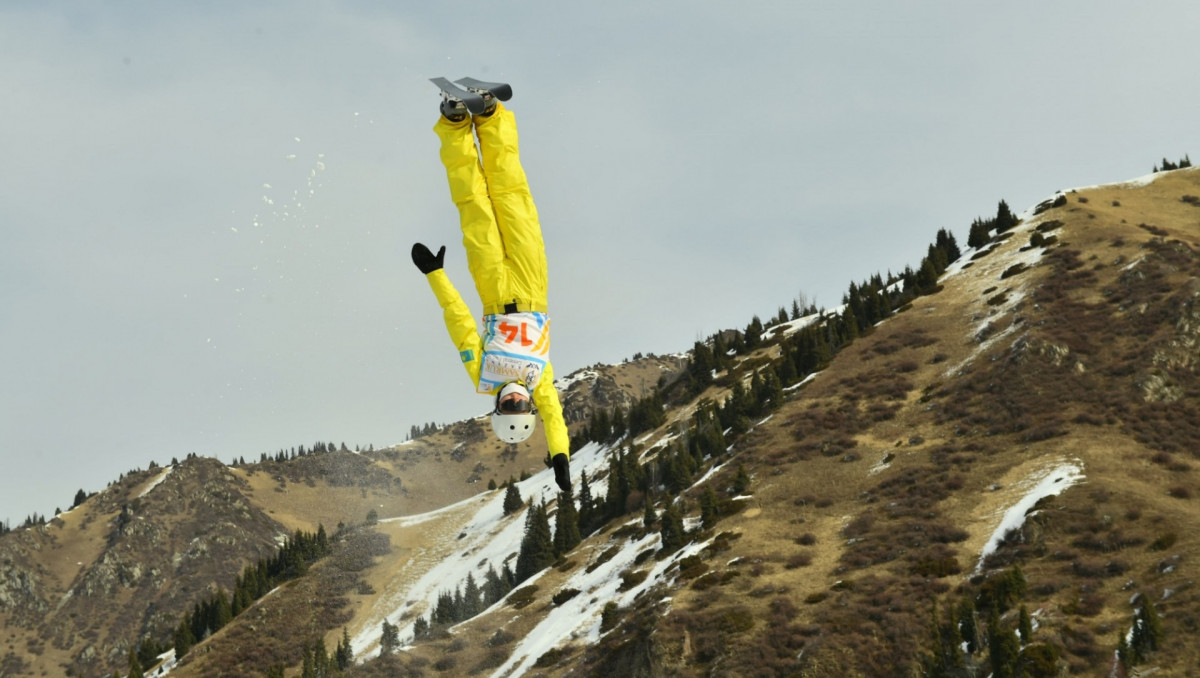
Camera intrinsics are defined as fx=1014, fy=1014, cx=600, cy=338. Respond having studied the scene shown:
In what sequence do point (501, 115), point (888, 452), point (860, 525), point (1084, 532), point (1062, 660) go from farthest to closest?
1. point (888, 452)
2. point (860, 525)
3. point (1084, 532)
4. point (1062, 660)
5. point (501, 115)

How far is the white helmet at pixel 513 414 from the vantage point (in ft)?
47.4

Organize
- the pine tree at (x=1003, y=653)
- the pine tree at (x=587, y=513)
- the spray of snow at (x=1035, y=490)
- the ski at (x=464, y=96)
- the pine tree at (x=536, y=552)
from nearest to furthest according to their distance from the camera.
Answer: the ski at (x=464, y=96) < the pine tree at (x=1003, y=653) < the spray of snow at (x=1035, y=490) < the pine tree at (x=536, y=552) < the pine tree at (x=587, y=513)

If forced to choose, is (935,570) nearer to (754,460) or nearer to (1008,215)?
(754,460)

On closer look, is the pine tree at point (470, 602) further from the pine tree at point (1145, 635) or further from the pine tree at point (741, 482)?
the pine tree at point (1145, 635)

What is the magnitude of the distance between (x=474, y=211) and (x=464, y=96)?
5.66 feet

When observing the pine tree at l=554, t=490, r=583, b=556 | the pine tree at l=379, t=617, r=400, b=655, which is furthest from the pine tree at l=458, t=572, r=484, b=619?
the pine tree at l=554, t=490, r=583, b=556

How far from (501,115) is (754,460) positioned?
286 ft

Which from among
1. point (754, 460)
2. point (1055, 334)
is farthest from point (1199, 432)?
point (754, 460)

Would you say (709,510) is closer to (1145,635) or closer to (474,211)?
(1145,635)

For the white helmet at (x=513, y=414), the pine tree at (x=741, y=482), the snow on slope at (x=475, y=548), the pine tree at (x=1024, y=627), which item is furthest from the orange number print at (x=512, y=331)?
the snow on slope at (x=475, y=548)

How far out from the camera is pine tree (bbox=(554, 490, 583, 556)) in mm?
113125

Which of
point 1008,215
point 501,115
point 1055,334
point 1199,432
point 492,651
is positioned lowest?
point 492,651

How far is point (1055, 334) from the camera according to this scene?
9688cm

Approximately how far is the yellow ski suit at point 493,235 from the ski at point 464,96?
0.62 m
